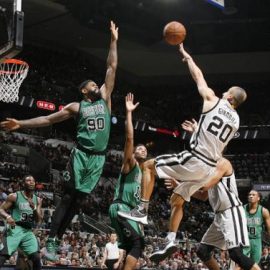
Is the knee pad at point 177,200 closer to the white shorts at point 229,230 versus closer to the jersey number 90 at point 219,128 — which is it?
the white shorts at point 229,230

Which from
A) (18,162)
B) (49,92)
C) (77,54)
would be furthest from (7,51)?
(77,54)

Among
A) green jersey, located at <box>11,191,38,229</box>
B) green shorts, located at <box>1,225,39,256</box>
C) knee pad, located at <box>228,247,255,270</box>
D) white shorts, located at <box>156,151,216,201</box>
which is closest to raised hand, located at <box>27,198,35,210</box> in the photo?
green jersey, located at <box>11,191,38,229</box>

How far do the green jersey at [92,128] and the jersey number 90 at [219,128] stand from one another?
4.14 ft

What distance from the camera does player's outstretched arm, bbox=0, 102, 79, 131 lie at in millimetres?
6344

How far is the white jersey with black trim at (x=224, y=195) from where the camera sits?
282 inches

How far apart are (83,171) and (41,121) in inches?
30.4

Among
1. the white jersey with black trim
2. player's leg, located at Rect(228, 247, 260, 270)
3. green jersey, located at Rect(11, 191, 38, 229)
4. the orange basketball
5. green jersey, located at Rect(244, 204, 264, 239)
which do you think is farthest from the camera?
green jersey, located at Rect(244, 204, 264, 239)

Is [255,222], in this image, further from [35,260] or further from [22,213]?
[22,213]

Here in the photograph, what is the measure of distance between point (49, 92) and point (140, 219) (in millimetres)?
17995

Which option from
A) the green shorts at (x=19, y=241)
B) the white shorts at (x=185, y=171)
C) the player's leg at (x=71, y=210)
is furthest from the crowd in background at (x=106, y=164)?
the white shorts at (x=185, y=171)

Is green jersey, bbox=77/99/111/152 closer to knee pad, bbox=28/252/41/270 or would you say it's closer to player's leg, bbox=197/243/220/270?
player's leg, bbox=197/243/220/270

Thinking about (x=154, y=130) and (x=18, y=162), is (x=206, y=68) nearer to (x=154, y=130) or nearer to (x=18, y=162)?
(x=154, y=130)

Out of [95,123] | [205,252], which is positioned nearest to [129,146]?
[95,123]

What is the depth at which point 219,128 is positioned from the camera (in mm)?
6703
